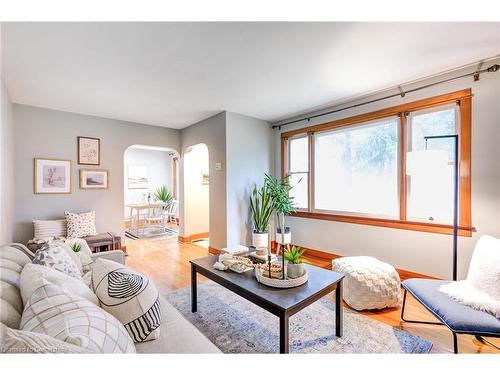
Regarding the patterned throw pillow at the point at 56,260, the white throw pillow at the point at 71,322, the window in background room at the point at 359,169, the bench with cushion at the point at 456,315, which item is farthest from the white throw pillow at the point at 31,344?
the window in background room at the point at 359,169

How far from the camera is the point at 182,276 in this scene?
3053 millimetres

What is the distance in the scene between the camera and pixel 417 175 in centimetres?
217

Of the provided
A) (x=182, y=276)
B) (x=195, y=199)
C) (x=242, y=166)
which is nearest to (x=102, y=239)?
(x=182, y=276)

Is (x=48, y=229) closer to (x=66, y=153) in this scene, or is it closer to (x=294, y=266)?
(x=66, y=153)

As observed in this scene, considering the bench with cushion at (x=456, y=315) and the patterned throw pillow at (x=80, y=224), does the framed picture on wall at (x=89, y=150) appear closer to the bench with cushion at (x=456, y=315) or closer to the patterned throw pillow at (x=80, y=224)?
the patterned throw pillow at (x=80, y=224)

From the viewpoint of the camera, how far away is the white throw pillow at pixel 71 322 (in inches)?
28.5

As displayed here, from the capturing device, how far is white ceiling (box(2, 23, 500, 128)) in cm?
174

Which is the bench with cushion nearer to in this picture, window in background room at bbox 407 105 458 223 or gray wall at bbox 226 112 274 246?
window in background room at bbox 407 105 458 223

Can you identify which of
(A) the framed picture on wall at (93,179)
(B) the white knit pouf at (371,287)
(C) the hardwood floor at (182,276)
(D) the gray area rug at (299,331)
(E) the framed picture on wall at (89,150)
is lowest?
(C) the hardwood floor at (182,276)

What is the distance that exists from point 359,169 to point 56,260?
3.44m

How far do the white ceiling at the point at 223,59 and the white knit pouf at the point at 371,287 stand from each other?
1996mm

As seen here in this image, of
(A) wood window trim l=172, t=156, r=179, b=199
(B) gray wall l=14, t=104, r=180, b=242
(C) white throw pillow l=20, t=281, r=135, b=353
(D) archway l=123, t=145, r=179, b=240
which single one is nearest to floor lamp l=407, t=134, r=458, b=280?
(C) white throw pillow l=20, t=281, r=135, b=353

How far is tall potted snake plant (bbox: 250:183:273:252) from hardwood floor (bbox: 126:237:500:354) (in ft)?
3.45
